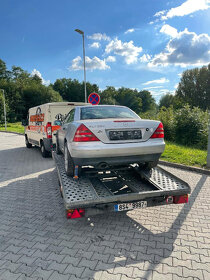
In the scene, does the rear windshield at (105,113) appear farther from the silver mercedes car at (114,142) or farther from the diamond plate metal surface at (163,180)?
the diamond plate metal surface at (163,180)

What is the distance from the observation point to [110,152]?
3.47 metres

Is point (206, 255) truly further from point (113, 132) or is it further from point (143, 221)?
point (113, 132)

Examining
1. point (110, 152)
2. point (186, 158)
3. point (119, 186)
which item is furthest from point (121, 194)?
point (186, 158)

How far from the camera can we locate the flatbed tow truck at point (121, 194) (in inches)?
118

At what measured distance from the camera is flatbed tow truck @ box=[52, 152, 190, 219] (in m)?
3.01

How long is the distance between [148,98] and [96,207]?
104 m

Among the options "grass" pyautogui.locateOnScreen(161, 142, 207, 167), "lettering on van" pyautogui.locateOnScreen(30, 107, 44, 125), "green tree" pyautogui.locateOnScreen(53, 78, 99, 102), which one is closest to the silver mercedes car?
"grass" pyautogui.locateOnScreen(161, 142, 207, 167)

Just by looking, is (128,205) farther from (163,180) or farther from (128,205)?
(163,180)

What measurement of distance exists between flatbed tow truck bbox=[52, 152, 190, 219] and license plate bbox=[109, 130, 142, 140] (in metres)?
0.83

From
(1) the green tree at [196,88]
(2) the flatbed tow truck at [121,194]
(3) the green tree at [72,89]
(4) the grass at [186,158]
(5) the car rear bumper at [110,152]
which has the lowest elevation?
(4) the grass at [186,158]

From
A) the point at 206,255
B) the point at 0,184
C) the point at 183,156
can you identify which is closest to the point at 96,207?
the point at 206,255

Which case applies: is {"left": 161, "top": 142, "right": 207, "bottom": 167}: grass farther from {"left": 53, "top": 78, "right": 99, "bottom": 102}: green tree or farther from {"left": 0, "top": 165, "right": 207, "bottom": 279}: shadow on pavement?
{"left": 53, "top": 78, "right": 99, "bottom": 102}: green tree

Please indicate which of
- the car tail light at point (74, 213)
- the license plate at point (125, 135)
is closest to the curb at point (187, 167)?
the license plate at point (125, 135)

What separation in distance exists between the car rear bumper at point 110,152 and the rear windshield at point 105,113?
2.65ft
